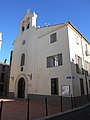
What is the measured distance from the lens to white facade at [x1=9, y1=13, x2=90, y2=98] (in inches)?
572

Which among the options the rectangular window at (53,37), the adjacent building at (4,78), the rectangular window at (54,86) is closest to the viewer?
the rectangular window at (54,86)

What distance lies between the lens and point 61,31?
16.2 m

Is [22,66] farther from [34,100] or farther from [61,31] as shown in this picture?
[61,31]

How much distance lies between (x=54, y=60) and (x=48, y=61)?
106 centimetres

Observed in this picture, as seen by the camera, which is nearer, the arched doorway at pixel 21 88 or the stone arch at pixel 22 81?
→ the stone arch at pixel 22 81

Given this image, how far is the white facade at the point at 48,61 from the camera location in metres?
14.5

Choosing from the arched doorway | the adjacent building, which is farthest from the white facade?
the adjacent building

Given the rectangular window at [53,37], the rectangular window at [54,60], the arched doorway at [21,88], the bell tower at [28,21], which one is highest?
the bell tower at [28,21]

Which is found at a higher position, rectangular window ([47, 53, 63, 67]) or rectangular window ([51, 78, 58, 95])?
rectangular window ([47, 53, 63, 67])

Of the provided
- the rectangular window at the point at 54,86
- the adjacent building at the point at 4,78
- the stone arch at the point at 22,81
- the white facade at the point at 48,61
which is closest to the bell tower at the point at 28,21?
the white facade at the point at 48,61

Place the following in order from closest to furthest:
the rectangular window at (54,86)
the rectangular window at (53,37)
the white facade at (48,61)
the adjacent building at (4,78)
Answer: the white facade at (48,61)
the rectangular window at (54,86)
the rectangular window at (53,37)
the adjacent building at (4,78)

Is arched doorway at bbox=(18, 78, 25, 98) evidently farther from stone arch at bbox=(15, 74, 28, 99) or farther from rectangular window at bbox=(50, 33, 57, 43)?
rectangular window at bbox=(50, 33, 57, 43)

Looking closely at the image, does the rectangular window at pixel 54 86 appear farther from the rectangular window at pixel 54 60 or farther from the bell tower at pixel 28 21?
the bell tower at pixel 28 21

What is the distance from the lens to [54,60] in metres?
16.1
